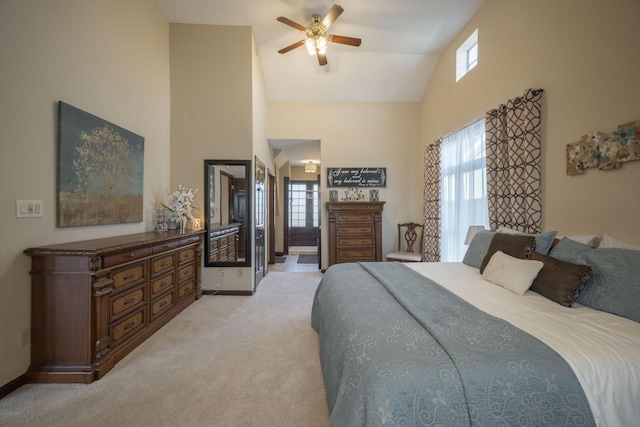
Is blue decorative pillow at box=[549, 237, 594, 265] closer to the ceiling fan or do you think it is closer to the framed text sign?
the ceiling fan

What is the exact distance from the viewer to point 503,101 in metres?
2.91

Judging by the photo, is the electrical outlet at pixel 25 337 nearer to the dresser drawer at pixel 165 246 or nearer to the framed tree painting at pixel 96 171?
the framed tree painting at pixel 96 171

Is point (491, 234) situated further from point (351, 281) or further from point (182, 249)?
point (182, 249)

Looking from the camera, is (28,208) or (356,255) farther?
(356,255)

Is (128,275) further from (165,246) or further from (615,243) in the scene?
(615,243)

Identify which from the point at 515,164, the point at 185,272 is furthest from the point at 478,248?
the point at 185,272

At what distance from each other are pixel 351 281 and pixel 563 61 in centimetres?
257

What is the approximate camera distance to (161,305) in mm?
2734

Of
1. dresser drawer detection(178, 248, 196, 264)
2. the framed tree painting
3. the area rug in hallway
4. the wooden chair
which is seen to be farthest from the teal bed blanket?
the area rug in hallway

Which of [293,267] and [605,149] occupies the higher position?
[605,149]

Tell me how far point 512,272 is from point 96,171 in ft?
11.6

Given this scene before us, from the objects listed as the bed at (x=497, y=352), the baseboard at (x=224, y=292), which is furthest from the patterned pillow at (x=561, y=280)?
the baseboard at (x=224, y=292)

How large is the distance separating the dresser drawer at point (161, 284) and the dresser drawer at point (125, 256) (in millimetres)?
350

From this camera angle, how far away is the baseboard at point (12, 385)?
1.69m
